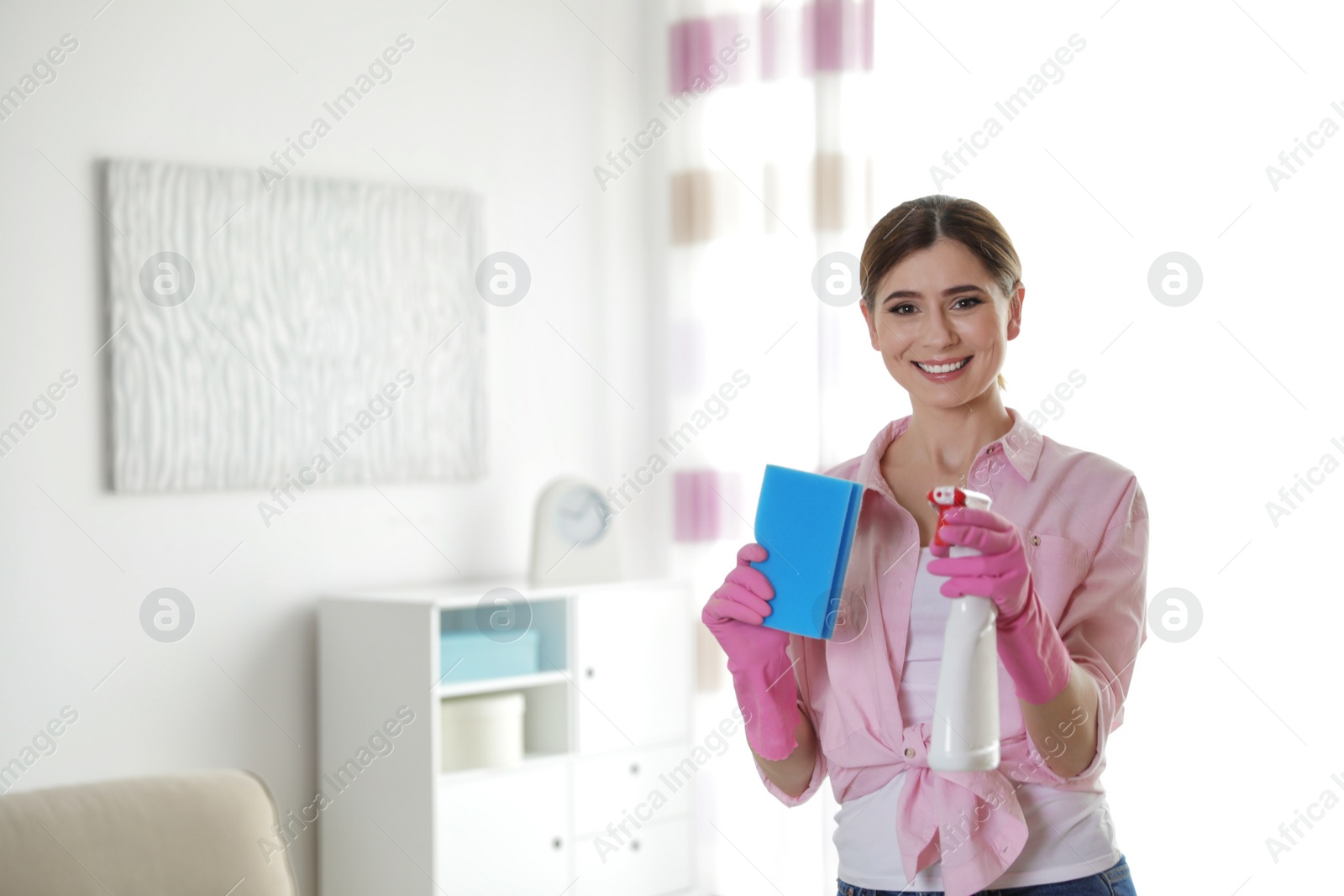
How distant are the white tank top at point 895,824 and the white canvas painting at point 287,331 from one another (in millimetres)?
2016

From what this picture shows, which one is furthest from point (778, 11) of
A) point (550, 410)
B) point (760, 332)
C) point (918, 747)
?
point (918, 747)

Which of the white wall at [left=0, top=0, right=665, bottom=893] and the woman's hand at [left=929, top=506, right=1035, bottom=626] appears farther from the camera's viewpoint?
the white wall at [left=0, top=0, right=665, bottom=893]

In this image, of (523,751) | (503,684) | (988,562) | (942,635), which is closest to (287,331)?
(503,684)

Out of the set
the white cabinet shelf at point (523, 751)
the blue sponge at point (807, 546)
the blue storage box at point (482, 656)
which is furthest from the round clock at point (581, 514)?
the blue sponge at point (807, 546)

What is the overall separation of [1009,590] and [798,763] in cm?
44

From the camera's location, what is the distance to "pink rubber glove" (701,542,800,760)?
4.66 ft

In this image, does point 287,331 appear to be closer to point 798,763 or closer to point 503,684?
point 503,684

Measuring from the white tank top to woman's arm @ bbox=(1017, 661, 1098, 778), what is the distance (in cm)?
Result: 7

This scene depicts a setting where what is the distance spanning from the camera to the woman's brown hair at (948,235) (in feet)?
4.73

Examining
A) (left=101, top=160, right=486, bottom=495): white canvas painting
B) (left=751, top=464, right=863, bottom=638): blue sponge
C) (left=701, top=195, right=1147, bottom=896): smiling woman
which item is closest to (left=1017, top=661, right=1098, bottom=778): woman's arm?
(left=701, top=195, right=1147, bottom=896): smiling woman

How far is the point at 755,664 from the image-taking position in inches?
57.2

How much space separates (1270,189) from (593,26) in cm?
211

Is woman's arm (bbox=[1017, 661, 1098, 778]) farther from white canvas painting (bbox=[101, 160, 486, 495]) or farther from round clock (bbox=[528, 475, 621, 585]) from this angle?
white canvas painting (bbox=[101, 160, 486, 495])

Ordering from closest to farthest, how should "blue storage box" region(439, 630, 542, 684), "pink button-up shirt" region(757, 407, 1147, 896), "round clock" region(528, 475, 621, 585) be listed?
1. "pink button-up shirt" region(757, 407, 1147, 896)
2. "blue storage box" region(439, 630, 542, 684)
3. "round clock" region(528, 475, 621, 585)
